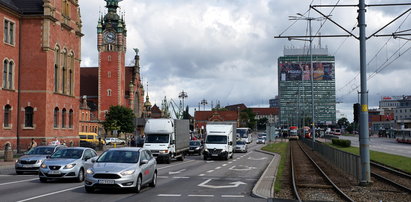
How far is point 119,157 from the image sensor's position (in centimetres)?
1543

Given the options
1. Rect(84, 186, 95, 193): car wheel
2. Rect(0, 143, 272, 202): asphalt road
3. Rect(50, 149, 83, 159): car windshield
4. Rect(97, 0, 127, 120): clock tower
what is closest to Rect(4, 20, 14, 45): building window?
Rect(50, 149, 83, 159): car windshield

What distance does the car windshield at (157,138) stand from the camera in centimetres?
3244

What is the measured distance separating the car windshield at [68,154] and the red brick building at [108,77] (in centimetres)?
7528

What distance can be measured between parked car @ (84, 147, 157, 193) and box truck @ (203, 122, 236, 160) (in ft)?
66.4

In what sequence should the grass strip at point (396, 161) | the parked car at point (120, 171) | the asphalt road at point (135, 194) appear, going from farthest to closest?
the grass strip at point (396, 161) < the parked car at point (120, 171) < the asphalt road at point (135, 194)

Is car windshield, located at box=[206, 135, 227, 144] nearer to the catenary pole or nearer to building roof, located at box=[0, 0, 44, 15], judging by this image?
the catenary pole

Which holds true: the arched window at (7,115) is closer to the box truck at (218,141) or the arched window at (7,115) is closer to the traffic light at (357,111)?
the box truck at (218,141)

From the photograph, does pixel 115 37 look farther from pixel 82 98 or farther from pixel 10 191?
pixel 10 191

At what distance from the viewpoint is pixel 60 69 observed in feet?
161

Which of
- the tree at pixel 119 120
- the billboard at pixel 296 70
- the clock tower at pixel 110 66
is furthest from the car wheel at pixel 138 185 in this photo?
the billboard at pixel 296 70

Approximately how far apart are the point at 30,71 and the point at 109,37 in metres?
59.5

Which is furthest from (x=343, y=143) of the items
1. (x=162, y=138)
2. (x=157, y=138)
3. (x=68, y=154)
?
(x=68, y=154)

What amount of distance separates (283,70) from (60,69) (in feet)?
426

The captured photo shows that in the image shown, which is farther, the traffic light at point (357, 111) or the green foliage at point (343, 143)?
the green foliage at point (343, 143)
